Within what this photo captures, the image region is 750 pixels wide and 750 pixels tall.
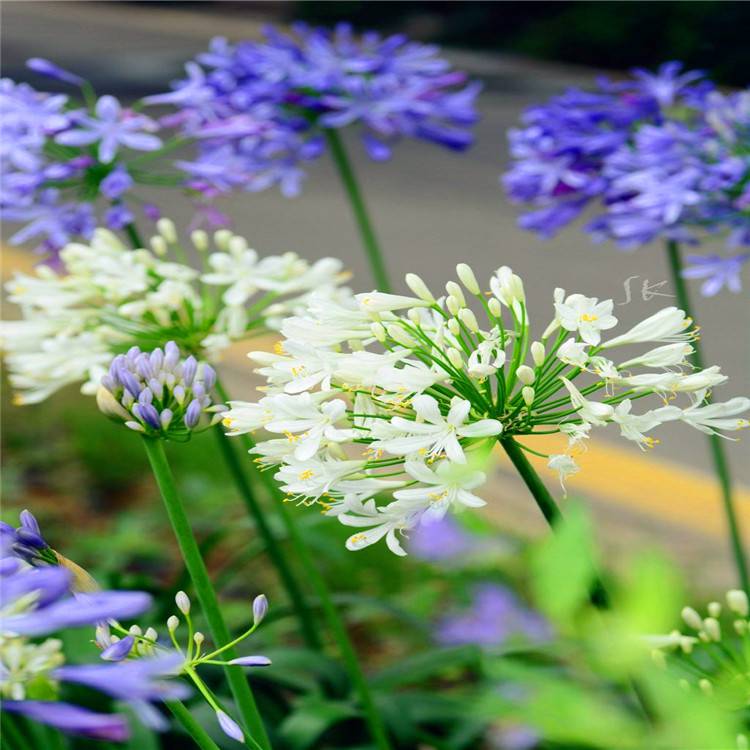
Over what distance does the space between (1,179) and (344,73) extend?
0.71m

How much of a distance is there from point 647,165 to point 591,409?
1099mm

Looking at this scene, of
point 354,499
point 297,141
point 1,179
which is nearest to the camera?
point 354,499

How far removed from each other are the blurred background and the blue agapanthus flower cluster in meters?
0.13

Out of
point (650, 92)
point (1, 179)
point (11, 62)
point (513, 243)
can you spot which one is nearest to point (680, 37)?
point (513, 243)

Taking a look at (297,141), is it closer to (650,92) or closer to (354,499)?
→ (650,92)

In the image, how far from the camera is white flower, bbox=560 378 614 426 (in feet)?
3.26

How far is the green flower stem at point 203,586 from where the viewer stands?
1.09 m

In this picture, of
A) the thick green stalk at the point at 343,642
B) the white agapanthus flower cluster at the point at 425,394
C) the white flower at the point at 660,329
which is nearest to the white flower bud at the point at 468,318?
the white agapanthus flower cluster at the point at 425,394

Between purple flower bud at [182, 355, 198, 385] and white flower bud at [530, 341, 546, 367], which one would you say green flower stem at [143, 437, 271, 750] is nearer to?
purple flower bud at [182, 355, 198, 385]

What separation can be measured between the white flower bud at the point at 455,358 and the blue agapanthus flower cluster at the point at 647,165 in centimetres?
100

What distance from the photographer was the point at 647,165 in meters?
2.01

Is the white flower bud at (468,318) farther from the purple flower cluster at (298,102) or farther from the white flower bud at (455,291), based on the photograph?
the purple flower cluster at (298,102)

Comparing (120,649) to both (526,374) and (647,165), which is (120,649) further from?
(647,165)

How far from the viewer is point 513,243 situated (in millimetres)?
6363
